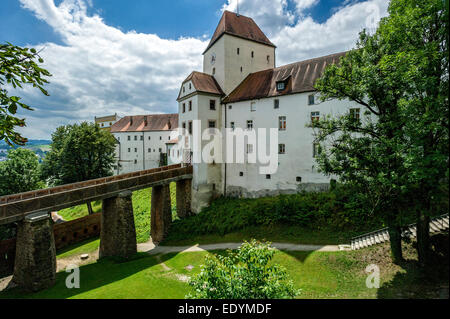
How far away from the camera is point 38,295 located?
15.2 meters

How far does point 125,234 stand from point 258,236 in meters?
12.5

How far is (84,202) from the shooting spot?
1873cm

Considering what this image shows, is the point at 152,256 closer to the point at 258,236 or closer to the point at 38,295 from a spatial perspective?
the point at 38,295

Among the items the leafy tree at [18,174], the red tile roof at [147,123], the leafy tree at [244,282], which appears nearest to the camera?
the leafy tree at [244,282]

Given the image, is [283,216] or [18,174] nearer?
[283,216]

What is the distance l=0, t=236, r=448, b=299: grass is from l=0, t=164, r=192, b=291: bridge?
1.73m

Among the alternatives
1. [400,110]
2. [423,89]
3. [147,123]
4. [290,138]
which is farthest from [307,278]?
[147,123]

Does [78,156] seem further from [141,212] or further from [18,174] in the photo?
[141,212]

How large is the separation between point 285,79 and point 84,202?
22.8 meters

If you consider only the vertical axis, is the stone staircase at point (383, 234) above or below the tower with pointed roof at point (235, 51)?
below

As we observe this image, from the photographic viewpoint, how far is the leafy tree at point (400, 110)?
8828mm

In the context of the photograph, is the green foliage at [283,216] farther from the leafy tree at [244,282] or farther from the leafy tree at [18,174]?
the leafy tree at [18,174]

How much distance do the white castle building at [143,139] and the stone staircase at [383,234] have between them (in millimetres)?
46769

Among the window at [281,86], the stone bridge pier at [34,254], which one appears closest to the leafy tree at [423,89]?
the window at [281,86]
